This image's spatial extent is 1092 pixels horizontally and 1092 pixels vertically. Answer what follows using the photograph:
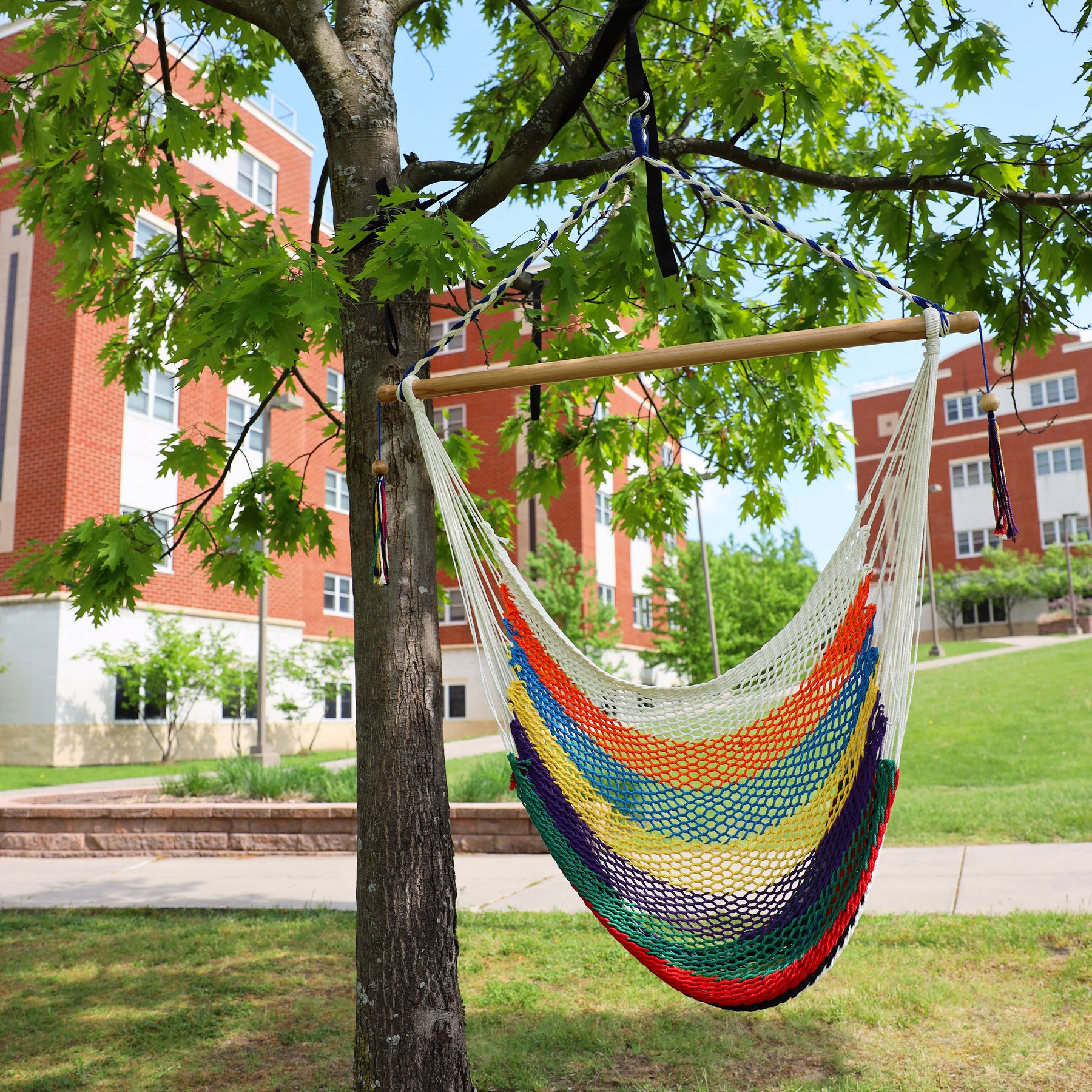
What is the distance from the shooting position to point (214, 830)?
24.5ft

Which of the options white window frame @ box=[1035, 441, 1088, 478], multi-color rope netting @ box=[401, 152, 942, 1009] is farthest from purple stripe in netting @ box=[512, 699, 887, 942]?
white window frame @ box=[1035, 441, 1088, 478]

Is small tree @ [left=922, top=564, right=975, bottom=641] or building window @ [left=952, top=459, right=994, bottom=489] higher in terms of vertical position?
building window @ [left=952, top=459, right=994, bottom=489]

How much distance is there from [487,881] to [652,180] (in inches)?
187

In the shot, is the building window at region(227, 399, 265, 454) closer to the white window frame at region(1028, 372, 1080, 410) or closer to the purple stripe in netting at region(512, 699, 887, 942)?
→ the purple stripe in netting at region(512, 699, 887, 942)

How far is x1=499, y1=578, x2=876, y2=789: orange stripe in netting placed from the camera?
8.39 feet

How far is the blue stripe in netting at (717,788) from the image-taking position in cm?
249

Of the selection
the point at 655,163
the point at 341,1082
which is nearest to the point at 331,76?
the point at 655,163

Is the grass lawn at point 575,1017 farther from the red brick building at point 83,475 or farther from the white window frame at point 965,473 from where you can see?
the white window frame at point 965,473

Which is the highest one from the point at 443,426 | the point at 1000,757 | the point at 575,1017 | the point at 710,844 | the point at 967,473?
the point at 967,473

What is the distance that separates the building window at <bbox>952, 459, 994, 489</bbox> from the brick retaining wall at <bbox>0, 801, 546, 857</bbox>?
35526 millimetres

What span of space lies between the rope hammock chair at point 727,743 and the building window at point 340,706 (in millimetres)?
17090

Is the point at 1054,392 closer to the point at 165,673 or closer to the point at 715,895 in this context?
the point at 165,673

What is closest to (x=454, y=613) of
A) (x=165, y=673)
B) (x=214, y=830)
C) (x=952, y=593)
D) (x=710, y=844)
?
(x=165, y=673)

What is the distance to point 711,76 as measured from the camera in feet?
10.8
